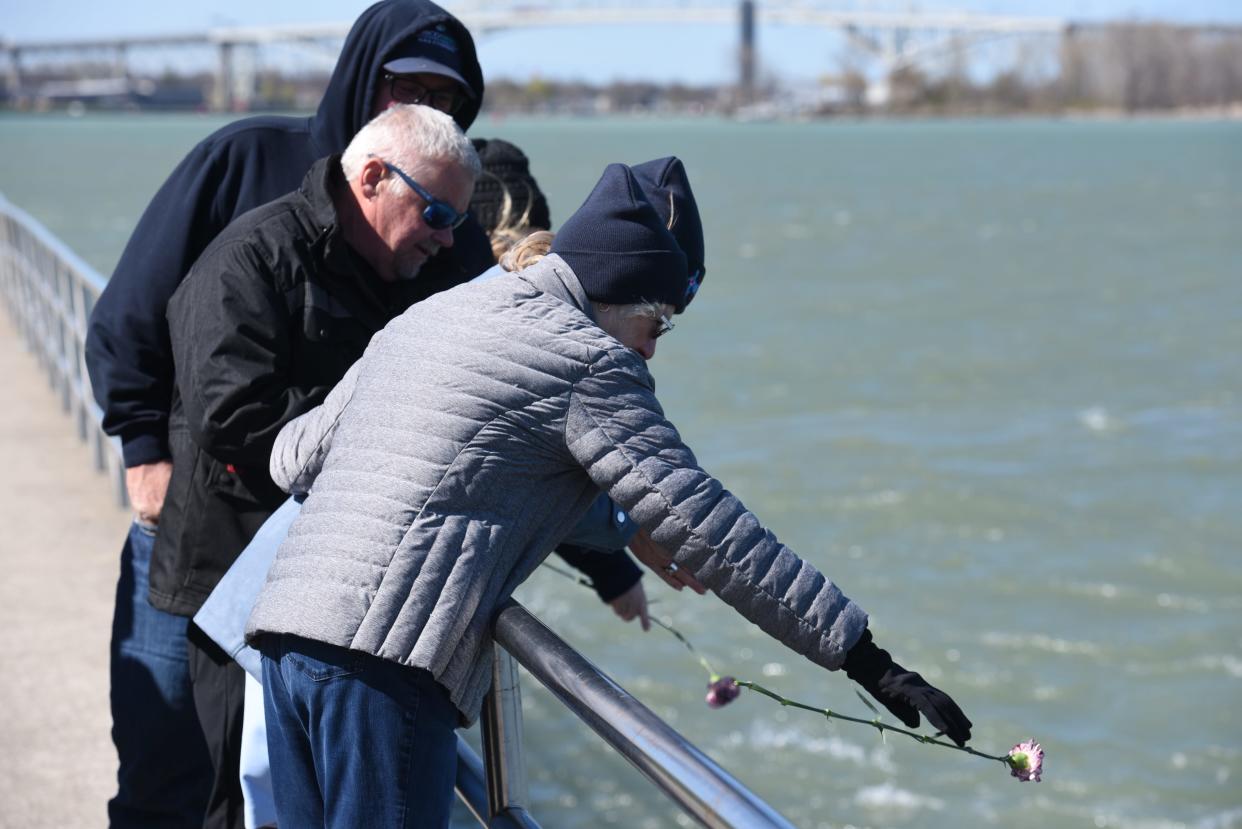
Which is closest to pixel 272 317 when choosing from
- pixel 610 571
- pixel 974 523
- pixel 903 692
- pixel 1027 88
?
pixel 610 571

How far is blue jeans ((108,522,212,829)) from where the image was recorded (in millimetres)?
2602

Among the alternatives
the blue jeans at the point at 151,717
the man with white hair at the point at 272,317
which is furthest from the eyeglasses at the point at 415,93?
the blue jeans at the point at 151,717

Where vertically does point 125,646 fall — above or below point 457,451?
below

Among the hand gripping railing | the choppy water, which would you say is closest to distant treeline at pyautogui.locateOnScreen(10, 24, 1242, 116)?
the choppy water

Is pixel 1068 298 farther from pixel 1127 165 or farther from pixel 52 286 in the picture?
pixel 1127 165

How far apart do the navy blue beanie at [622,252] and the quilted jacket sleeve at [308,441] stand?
0.31 m

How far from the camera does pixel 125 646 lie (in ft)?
8.57

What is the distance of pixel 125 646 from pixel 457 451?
1.08 m

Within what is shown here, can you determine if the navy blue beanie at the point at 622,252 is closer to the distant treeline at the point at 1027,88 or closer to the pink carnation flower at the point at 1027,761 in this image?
the pink carnation flower at the point at 1027,761

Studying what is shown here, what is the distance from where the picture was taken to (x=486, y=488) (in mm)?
1806

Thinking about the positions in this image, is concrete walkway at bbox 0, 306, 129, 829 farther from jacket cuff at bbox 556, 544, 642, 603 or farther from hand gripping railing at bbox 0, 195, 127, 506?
jacket cuff at bbox 556, 544, 642, 603

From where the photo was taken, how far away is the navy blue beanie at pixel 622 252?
73.0 inches

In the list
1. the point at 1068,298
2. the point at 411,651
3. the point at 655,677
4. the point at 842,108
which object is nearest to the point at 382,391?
the point at 411,651

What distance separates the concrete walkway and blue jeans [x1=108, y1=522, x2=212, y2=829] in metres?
0.71
